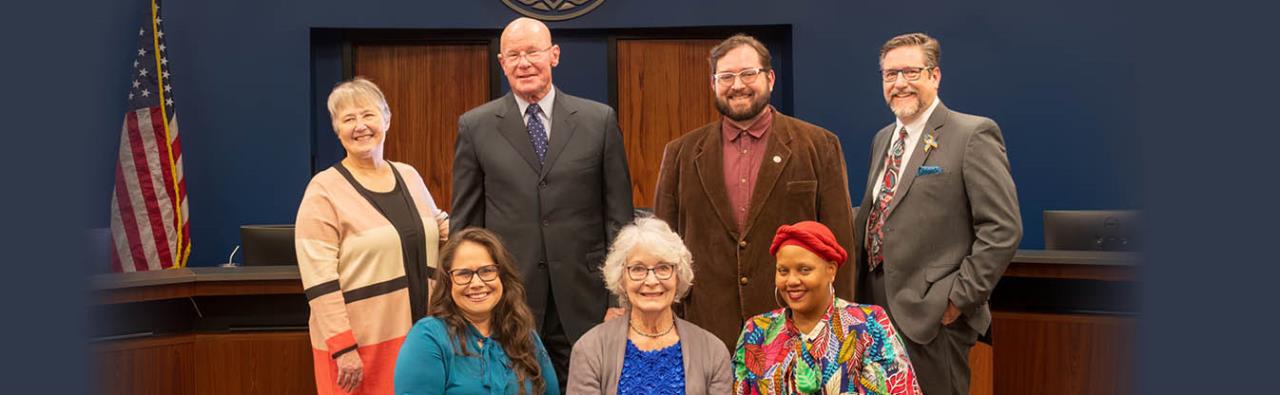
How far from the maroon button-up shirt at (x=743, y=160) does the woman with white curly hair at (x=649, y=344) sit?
0.37 meters

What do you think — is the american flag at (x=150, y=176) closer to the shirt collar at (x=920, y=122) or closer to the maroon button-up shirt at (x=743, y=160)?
the maroon button-up shirt at (x=743, y=160)

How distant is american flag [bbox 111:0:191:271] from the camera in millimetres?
5910

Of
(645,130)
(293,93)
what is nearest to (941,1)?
(645,130)

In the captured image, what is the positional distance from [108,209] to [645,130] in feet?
10.3

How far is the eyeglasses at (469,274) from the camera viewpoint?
2.49 m

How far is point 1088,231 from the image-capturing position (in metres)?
4.47

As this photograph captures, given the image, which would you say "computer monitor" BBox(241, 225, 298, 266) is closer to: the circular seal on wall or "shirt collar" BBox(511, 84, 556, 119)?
"shirt collar" BBox(511, 84, 556, 119)

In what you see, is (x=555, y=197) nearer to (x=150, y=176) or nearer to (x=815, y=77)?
(x=150, y=176)

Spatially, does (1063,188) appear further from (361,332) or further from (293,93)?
(361,332)

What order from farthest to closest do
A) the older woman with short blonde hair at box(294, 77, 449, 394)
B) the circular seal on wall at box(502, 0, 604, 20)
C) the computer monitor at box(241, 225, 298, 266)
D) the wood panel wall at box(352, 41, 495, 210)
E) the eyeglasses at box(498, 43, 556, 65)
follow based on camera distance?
the wood panel wall at box(352, 41, 495, 210), the circular seal on wall at box(502, 0, 604, 20), the computer monitor at box(241, 225, 298, 266), the eyeglasses at box(498, 43, 556, 65), the older woman with short blonde hair at box(294, 77, 449, 394)

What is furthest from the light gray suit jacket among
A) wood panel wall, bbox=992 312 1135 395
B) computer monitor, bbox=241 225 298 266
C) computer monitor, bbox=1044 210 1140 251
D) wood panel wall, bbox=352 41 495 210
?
wood panel wall, bbox=352 41 495 210

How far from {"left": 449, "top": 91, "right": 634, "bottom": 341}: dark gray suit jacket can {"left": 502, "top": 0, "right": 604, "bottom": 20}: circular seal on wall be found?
3870 mm

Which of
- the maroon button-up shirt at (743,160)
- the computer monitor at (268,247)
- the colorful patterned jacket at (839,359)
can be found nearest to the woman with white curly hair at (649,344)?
the colorful patterned jacket at (839,359)

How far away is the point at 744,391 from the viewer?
8.32ft
